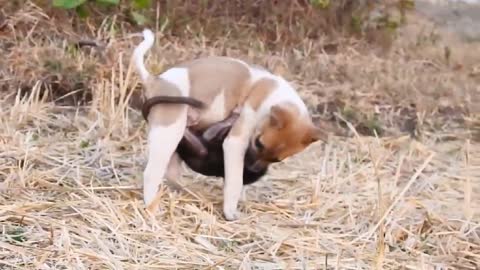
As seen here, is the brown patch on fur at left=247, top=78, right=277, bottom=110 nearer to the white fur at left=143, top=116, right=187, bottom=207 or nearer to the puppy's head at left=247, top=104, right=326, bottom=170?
the puppy's head at left=247, top=104, right=326, bottom=170

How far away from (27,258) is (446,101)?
340 centimetres

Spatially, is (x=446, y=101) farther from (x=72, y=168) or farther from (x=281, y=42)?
(x=72, y=168)

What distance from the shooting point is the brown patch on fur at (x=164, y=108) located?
3.72 m

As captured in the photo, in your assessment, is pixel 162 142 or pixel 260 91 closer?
pixel 162 142

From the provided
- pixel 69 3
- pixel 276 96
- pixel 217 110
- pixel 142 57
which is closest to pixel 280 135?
pixel 276 96

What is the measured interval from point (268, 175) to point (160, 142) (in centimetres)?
83

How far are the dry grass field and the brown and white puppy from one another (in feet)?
Answer: 0.56

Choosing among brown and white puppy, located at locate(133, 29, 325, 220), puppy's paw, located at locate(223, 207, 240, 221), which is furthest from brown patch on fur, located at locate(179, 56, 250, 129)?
puppy's paw, located at locate(223, 207, 240, 221)

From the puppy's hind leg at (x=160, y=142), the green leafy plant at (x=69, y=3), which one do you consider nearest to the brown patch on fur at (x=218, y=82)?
the puppy's hind leg at (x=160, y=142)

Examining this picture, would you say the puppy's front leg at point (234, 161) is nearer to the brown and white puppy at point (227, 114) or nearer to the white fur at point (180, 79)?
the brown and white puppy at point (227, 114)

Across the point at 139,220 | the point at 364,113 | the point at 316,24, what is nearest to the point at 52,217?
the point at 139,220

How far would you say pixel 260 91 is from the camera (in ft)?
12.7

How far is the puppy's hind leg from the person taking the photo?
3.71 meters

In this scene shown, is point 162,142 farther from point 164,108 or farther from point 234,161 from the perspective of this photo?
point 234,161
